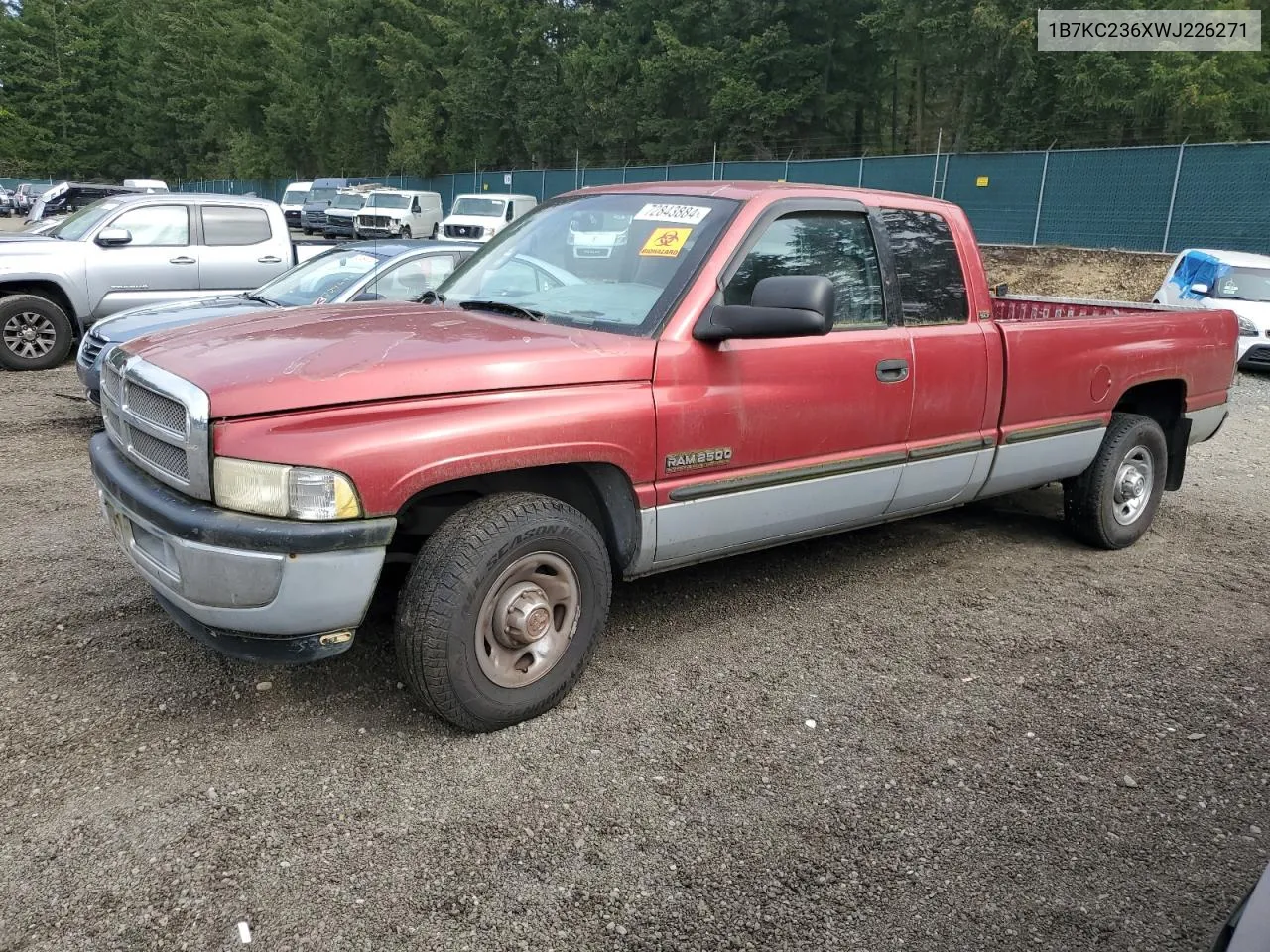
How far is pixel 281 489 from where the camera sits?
288 cm

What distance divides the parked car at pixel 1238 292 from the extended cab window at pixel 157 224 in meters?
12.4

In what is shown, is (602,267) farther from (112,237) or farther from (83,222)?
(83,222)

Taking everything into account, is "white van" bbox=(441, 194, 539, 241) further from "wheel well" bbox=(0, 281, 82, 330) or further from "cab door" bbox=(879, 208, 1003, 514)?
"cab door" bbox=(879, 208, 1003, 514)

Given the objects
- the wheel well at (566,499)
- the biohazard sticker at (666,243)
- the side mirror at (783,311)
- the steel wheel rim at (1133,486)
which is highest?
the biohazard sticker at (666,243)

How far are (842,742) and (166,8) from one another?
8522 centimetres

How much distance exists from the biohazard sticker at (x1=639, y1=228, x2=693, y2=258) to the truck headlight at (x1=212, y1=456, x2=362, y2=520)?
1630 millimetres

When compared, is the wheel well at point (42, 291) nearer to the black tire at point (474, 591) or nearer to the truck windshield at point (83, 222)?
the truck windshield at point (83, 222)

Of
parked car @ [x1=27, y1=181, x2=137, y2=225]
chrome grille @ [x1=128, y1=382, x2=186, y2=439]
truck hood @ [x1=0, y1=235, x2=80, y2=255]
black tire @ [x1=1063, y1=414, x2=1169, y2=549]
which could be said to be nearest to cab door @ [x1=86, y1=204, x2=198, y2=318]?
truck hood @ [x1=0, y1=235, x2=80, y2=255]

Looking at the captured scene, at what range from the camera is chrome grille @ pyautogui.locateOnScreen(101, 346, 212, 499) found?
291cm

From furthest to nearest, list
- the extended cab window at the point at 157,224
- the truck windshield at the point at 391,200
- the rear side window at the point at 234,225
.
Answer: the truck windshield at the point at 391,200, the rear side window at the point at 234,225, the extended cab window at the point at 157,224

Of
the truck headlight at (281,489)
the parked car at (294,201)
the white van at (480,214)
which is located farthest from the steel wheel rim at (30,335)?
the parked car at (294,201)

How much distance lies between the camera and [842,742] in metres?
3.44

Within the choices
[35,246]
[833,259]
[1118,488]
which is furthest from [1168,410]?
[35,246]

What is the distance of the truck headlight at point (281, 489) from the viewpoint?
2877 mm
